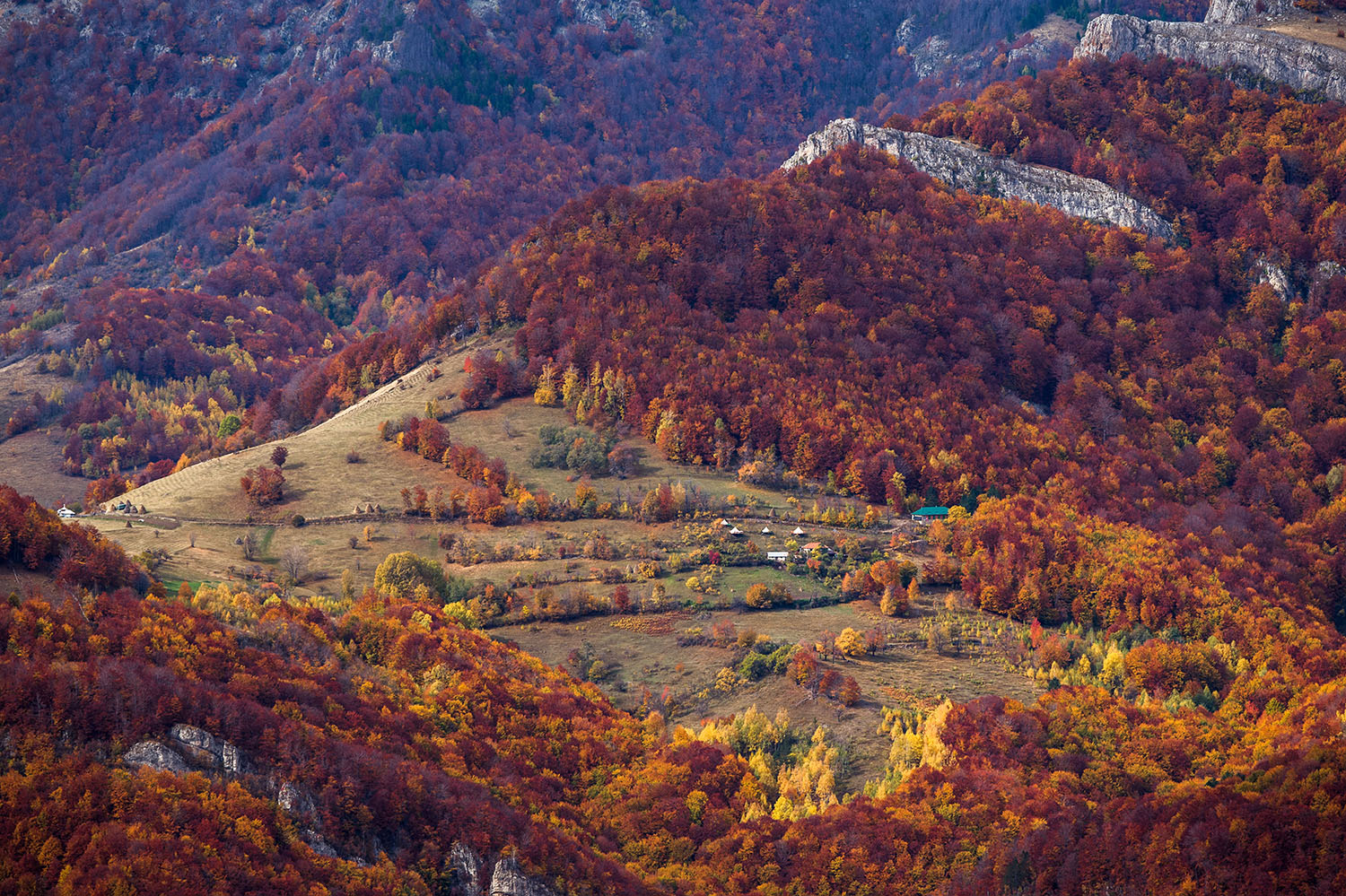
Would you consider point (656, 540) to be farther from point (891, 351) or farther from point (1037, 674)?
point (891, 351)

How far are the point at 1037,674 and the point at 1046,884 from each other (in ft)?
135

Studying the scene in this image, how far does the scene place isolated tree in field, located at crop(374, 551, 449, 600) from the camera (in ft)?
447

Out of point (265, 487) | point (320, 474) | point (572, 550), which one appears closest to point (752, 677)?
point (572, 550)

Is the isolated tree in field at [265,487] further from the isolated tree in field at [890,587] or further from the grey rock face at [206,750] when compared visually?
the grey rock face at [206,750]

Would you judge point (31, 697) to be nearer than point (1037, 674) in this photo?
Yes

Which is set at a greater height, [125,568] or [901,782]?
[125,568]

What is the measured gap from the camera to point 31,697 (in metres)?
80.7

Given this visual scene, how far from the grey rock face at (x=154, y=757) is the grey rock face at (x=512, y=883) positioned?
1731cm

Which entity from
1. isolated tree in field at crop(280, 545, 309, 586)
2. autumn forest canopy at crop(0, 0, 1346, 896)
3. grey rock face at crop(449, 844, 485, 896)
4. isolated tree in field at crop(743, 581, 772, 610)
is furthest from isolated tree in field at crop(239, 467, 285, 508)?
grey rock face at crop(449, 844, 485, 896)

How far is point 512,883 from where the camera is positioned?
85125mm

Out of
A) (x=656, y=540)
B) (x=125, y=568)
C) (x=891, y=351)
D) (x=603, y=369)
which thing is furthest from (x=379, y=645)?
(x=891, y=351)

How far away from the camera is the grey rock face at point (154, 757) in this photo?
80.8m

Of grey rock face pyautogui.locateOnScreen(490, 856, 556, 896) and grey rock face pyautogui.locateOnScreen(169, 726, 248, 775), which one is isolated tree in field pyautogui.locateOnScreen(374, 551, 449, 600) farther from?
grey rock face pyautogui.locateOnScreen(490, 856, 556, 896)

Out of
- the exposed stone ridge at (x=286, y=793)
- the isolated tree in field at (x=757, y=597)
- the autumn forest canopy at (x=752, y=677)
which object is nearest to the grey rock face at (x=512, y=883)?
the exposed stone ridge at (x=286, y=793)
